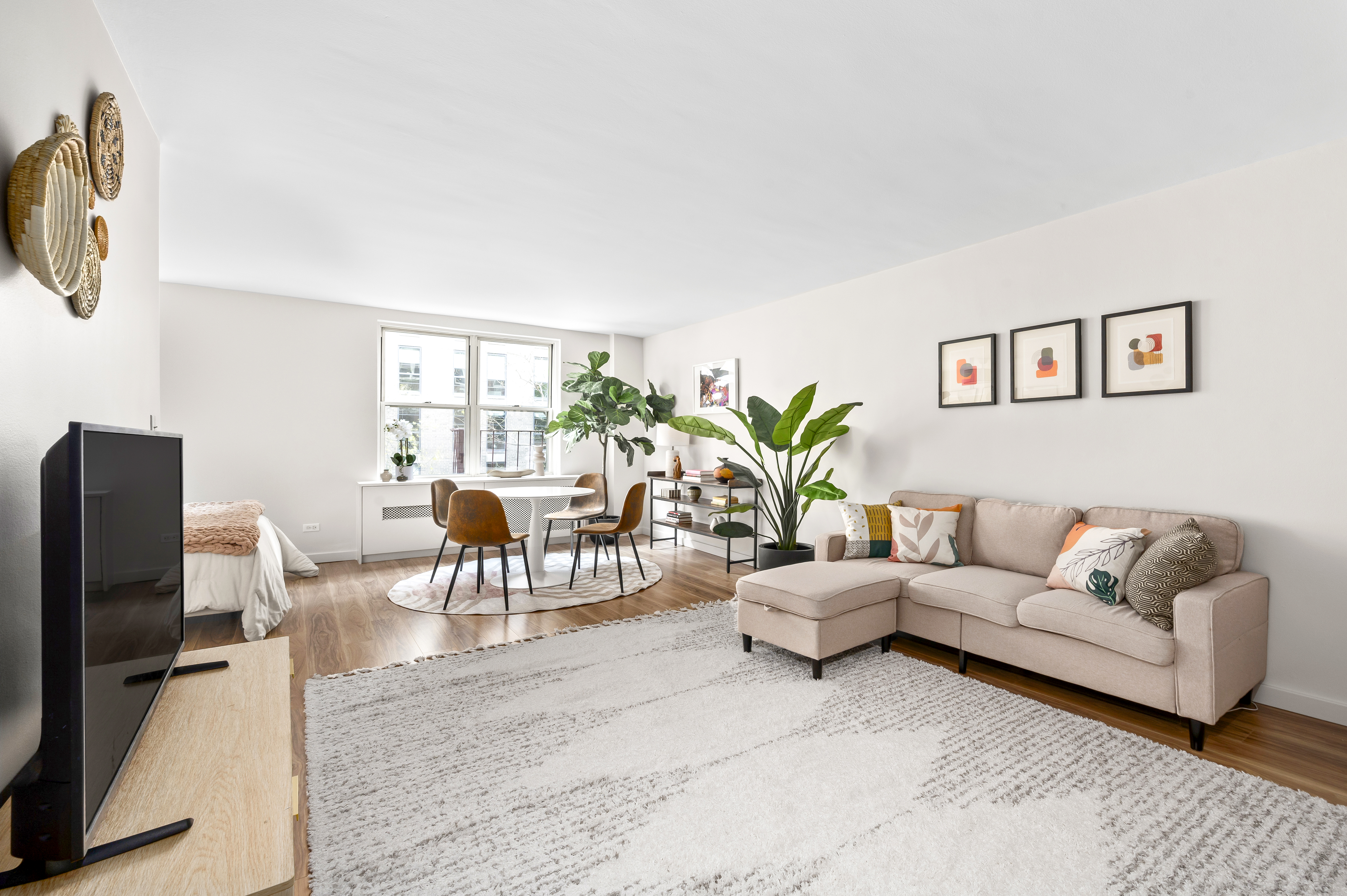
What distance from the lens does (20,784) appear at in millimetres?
923

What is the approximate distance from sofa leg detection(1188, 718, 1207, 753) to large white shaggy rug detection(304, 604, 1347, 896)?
123 millimetres

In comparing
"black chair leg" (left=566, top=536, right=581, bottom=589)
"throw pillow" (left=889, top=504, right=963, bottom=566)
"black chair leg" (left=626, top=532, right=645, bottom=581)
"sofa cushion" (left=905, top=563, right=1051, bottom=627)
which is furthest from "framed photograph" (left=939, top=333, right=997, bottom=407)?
"black chair leg" (left=566, top=536, right=581, bottom=589)

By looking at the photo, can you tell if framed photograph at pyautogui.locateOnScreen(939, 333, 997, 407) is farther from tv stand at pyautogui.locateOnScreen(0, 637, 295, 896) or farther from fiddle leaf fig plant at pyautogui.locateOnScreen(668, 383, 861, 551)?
tv stand at pyautogui.locateOnScreen(0, 637, 295, 896)

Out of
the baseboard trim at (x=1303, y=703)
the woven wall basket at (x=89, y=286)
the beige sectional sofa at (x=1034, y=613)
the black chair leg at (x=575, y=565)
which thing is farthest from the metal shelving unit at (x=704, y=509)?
→ the woven wall basket at (x=89, y=286)

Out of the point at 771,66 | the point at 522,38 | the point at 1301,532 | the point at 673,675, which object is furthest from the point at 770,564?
the point at 522,38

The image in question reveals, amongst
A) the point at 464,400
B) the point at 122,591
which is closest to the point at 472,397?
the point at 464,400

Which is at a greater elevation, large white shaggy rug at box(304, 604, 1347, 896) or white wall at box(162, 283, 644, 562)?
white wall at box(162, 283, 644, 562)

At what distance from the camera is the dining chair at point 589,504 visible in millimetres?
5383

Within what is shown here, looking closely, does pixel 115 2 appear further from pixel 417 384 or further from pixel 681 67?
pixel 417 384

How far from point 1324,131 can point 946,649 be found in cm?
283

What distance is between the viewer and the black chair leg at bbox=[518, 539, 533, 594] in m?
4.68

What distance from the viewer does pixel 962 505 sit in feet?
12.5

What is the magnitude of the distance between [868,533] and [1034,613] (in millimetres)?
1199

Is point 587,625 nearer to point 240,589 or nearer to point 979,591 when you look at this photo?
point 240,589
